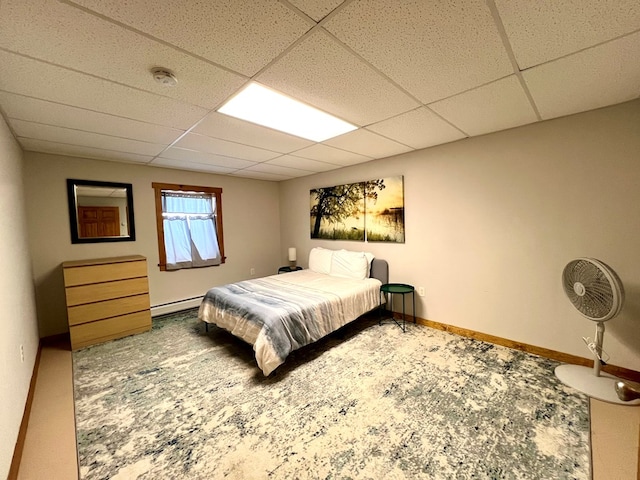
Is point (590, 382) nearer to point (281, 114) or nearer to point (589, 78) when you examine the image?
point (589, 78)

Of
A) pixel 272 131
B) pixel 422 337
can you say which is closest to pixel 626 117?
pixel 422 337

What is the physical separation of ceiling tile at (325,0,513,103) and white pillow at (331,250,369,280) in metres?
2.42

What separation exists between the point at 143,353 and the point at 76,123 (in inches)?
91.1

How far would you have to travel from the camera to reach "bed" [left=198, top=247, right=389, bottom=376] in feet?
7.75

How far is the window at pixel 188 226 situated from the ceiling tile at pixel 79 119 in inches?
60.5

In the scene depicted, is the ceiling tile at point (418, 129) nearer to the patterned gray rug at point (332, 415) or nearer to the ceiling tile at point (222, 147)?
the ceiling tile at point (222, 147)

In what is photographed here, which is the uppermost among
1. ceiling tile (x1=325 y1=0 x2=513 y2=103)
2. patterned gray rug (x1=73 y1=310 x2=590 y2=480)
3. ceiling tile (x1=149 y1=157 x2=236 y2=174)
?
ceiling tile (x1=149 y1=157 x2=236 y2=174)

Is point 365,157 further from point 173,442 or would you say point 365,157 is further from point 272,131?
point 173,442

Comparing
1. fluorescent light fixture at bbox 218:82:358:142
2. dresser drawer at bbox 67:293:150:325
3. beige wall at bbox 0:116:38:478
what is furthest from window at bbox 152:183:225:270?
fluorescent light fixture at bbox 218:82:358:142

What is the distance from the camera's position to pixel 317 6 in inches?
42.1

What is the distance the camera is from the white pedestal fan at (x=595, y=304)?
1.85 m

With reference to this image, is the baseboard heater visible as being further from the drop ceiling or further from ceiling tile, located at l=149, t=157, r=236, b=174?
the drop ceiling

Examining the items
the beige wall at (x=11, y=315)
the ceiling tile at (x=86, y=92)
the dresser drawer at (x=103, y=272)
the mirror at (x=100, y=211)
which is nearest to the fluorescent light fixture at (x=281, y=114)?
the ceiling tile at (x=86, y=92)

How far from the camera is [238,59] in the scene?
4.59 ft
